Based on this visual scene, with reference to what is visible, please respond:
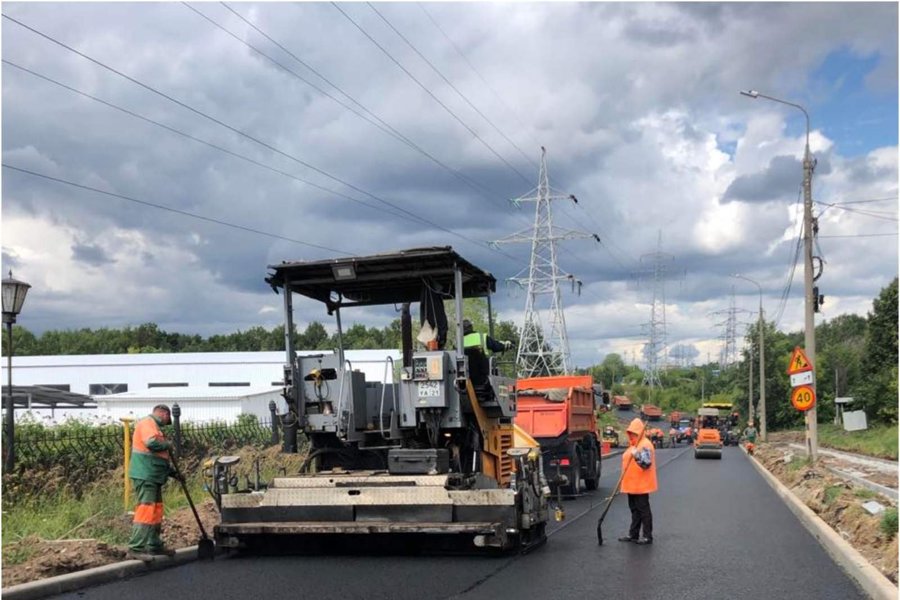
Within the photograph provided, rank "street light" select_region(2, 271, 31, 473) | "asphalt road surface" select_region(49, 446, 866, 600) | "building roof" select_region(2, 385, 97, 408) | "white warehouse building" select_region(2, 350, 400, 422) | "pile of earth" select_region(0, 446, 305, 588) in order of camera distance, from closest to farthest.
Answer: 1. "asphalt road surface" select_region(49, 446, 866, 600)
2. "pile of earth" select_region(0, 446, 305, 588)
3. "street light" select_region(2, 271, 31, 473)
4. "building roof" select_region(2, 385, 97, 408)
5. "white warehouse building" select_region(2, 350, 400, 422)

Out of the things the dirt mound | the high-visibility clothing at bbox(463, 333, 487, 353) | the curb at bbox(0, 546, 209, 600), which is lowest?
the curb at bbox(0, 546, 209, 600)

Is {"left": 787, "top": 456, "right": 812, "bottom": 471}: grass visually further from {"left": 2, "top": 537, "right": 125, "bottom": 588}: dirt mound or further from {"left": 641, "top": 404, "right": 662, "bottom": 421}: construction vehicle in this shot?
{"left": 641, "top": 404, "right": 662, "bottom": 421}: construction vehicle

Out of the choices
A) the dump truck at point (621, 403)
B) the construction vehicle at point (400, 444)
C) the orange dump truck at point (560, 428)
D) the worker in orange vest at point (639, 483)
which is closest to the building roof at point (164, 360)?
the dump truck at point (621, 403)

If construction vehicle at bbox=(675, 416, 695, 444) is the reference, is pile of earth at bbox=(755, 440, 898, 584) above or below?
above

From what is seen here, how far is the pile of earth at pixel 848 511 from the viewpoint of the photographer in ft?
31.1

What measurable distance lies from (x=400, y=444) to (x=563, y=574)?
2559mm

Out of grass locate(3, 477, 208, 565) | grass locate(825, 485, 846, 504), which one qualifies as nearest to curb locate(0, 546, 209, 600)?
grass locate(3, 477, 208, 565)

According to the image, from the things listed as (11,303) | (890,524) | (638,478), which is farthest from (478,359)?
(11,303)

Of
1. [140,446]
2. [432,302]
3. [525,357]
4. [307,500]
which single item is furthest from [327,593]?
[525,357]

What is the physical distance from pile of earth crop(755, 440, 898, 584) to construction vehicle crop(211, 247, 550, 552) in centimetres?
356

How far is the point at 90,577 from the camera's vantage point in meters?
8.59

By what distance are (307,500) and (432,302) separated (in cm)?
264

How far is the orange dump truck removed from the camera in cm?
1886

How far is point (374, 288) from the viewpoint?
11.5 meters
